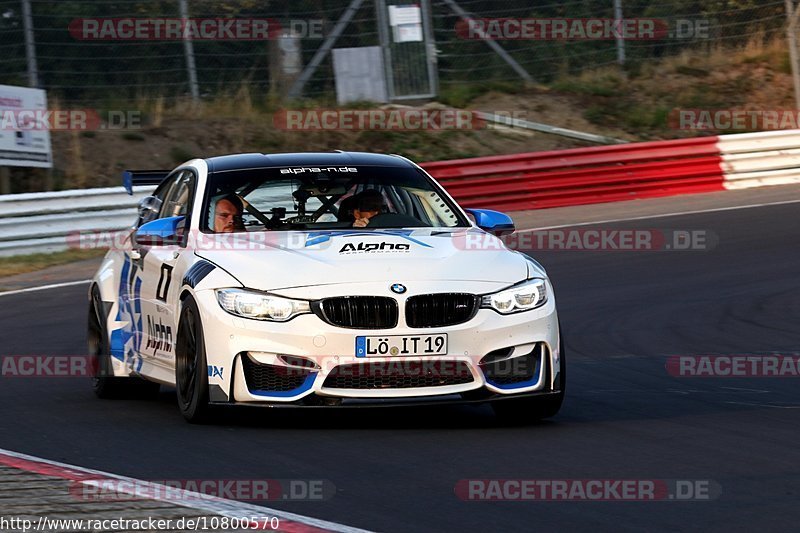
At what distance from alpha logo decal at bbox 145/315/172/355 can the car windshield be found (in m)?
0.62

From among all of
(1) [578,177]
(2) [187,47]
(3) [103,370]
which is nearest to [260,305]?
(3) [103,370]

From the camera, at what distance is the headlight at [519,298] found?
7.41 metres

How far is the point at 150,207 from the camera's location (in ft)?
31.6

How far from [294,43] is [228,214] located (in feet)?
55.1

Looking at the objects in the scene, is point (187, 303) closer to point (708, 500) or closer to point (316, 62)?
point (708, 500)

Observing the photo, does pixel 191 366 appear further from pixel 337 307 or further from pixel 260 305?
pixel 337 307

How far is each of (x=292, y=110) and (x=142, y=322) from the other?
17080 mm

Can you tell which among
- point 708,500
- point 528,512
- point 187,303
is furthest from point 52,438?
point 708,500

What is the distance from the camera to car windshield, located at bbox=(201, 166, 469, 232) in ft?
27.6

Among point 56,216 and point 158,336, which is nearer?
point 158,336

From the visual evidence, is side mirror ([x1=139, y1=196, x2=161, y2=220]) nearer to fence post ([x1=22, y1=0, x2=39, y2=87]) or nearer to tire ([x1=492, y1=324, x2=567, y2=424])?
tire ([x1=492, y1=324, x2=567, y2=424])

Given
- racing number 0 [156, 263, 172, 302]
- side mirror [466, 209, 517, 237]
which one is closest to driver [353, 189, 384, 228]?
side mirror [466, 209, 517, 237]

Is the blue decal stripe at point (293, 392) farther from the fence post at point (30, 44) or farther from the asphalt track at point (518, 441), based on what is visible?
the fence post at point (30, 44)

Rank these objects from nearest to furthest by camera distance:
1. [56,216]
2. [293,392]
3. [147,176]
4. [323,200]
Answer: [293,392] → [323,200] → [147,176] → [56,216]
